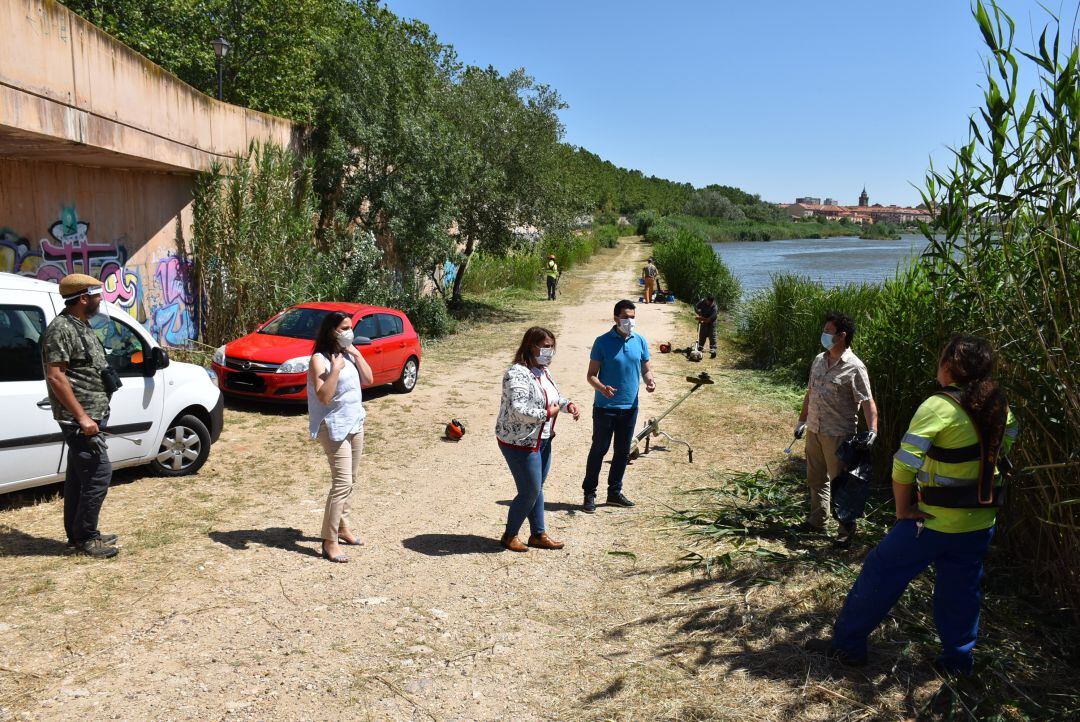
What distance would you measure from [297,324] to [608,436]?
5963 mm

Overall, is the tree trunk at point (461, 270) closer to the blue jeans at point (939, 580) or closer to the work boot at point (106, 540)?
the work boot at point (106, 540)

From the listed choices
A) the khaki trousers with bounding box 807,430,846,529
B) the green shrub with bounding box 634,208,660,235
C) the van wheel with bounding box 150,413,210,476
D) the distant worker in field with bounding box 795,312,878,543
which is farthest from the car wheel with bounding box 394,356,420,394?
the green shrub with bounding box 634,208,660,235

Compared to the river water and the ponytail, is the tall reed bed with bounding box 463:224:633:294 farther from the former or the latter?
the ponytail

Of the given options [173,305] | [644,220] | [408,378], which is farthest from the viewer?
[644,220]

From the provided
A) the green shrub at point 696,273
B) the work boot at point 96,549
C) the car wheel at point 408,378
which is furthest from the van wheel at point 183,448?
the green shrub at point 696,273

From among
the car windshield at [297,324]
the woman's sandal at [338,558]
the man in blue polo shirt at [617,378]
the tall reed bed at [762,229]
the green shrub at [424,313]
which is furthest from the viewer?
the tall reed bed at [762,229]

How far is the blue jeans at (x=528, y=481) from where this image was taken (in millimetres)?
5441

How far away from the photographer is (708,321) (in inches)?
655

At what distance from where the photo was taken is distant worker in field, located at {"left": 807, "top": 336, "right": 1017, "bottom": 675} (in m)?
3.71

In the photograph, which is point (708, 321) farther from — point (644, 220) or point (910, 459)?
point (644, 220)

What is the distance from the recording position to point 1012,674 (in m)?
4.20

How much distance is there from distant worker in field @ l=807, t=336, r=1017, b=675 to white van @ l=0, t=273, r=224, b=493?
581 centimetres

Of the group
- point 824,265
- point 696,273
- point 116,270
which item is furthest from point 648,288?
point 824,265

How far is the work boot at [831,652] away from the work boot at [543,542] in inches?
81.7
